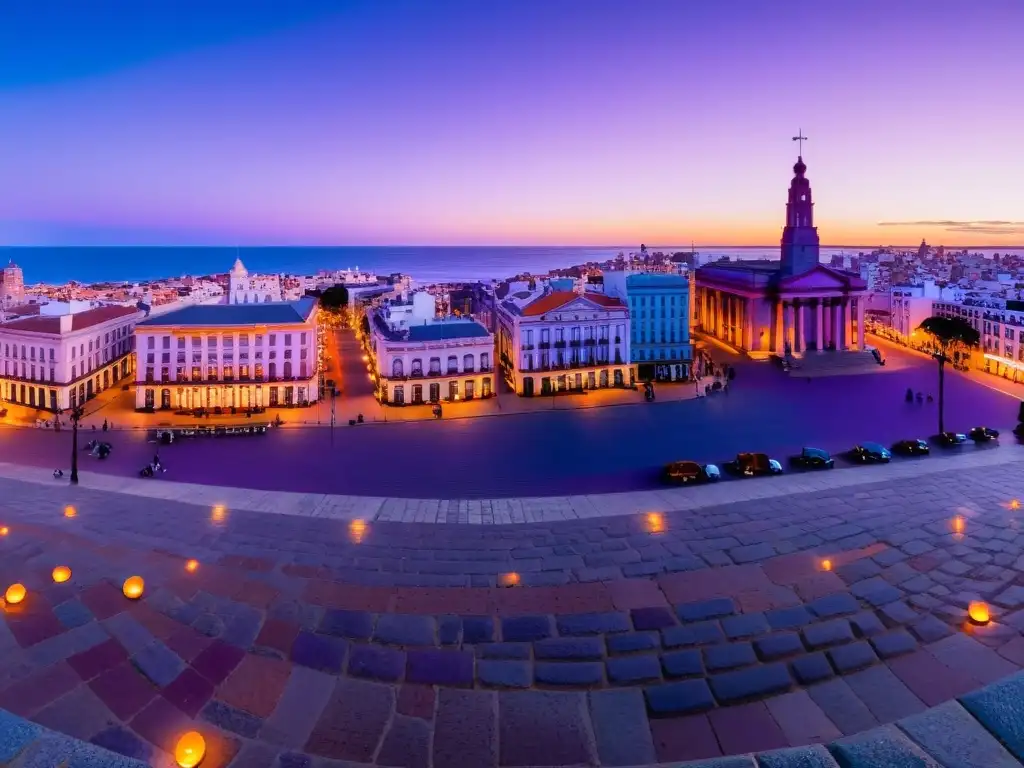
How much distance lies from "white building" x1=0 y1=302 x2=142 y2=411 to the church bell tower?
61.1 metres

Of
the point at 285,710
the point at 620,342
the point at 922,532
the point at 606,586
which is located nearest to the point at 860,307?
the point at 620,342

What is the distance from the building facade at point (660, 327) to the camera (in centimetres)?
5328

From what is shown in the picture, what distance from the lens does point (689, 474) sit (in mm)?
25312

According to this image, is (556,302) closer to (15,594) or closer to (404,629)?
(404,629)

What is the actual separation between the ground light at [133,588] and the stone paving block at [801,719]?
7392 mm

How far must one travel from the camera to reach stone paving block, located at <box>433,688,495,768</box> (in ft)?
20.3

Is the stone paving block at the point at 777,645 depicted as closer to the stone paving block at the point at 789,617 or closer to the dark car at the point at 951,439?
the stone paving block at the point at 789,617

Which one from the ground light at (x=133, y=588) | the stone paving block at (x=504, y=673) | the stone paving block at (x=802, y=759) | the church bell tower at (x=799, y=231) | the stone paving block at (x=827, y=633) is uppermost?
the church bell tower at (x=799, y=231)

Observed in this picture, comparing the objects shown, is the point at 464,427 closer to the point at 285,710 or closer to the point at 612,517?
the point at 612,517

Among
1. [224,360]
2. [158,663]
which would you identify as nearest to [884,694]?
[158,663]

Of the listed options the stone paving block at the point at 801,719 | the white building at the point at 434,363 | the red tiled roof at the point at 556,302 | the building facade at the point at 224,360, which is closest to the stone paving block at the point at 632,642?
the stone paving block at the point at 801,719

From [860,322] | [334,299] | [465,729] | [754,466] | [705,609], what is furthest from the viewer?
[334,299]

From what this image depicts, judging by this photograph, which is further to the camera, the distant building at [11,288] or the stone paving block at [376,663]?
the distant building at [11,288]

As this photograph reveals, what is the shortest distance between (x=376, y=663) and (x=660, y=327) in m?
48.9
